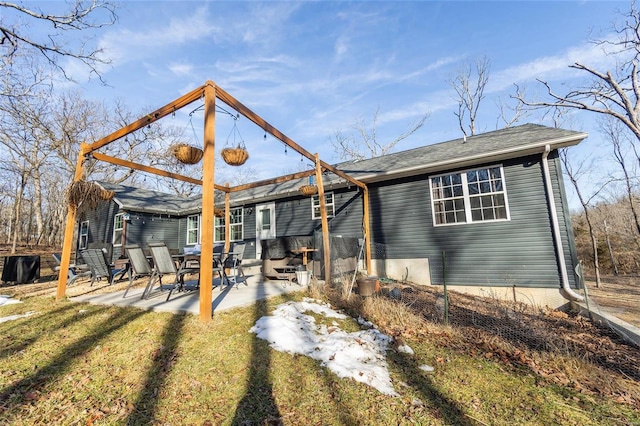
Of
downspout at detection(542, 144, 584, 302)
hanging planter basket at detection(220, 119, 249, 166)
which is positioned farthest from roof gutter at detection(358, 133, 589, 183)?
hanging planter basket at detection(220, 119, 249, 166)

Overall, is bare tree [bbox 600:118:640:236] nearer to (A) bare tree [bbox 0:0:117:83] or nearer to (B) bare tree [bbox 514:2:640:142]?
(B) bare tree [bbox 514:2:640:142]

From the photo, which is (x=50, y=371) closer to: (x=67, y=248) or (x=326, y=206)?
(x=67, y=248)

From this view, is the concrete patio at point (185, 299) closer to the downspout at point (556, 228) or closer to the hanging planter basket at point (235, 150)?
the hanging planter basket at point (235, 150)

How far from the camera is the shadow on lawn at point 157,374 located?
207cm

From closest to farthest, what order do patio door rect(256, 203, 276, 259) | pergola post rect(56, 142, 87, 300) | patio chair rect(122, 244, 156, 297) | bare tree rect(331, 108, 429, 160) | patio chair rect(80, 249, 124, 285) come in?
patio chair rect(122, 244, 156, 297)
pergola post rect(56, 142, 87, 300)
patio chair rect(80, 249, 124, 285)
patio door rect(256, 203, 276, 259)
bare tree rect(331, 108, 429, 160)

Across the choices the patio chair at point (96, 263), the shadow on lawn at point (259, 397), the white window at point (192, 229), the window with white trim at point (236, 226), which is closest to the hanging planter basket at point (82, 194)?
the patio chair at point (96, 263)

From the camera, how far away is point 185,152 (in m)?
4.85

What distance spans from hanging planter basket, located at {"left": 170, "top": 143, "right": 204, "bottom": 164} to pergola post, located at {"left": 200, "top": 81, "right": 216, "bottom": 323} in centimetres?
99

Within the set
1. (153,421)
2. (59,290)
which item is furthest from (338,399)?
(59,290)

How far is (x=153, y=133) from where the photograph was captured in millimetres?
19516

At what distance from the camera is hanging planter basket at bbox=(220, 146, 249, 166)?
546 cm

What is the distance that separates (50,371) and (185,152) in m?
3.44

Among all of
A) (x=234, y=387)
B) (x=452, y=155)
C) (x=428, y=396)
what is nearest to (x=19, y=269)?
(x=234, y=387)

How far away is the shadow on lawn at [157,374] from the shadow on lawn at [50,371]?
0.78 metres
